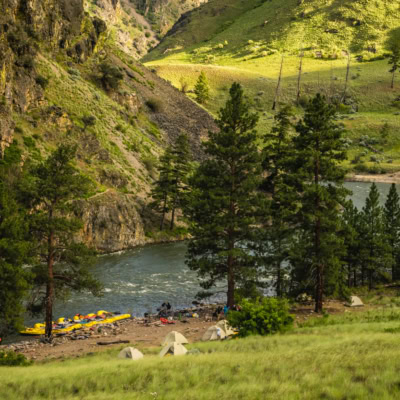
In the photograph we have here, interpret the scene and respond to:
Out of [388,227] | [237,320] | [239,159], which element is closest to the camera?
[237,320]

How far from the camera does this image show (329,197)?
98.2ft

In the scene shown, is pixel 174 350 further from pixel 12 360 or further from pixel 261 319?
pixel 12 360

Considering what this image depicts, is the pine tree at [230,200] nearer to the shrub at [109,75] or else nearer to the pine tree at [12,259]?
the pine tree at [12,259]

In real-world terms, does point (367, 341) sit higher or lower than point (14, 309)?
higher

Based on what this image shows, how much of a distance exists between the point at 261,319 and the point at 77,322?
16.3 metres

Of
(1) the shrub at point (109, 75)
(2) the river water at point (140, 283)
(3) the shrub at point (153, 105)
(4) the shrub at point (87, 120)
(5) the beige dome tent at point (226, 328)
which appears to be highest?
(1) the shrub at point (109, 75)

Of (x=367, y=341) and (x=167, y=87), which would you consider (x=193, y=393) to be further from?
(x=167, y=87)

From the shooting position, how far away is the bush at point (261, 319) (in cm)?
2364

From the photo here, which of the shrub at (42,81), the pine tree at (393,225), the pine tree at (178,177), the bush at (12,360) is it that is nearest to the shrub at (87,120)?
the shrub at (42,81)

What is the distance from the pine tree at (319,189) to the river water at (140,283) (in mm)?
13725

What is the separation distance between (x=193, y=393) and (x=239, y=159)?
23.1 m

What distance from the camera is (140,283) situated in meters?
43.5

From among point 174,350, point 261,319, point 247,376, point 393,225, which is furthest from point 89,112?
point 247,376

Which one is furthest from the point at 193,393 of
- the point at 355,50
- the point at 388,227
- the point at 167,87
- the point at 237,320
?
the point at 355,50
